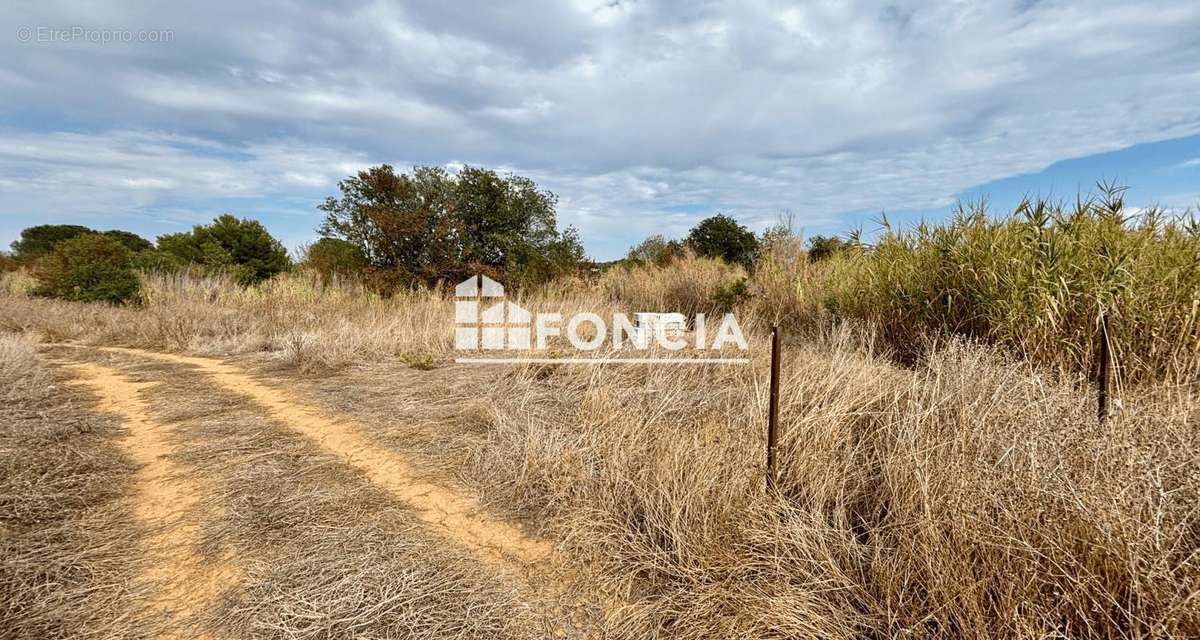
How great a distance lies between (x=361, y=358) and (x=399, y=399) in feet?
6.41

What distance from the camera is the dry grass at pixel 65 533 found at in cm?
164

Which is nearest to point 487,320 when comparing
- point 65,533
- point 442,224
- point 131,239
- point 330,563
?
point 442,224

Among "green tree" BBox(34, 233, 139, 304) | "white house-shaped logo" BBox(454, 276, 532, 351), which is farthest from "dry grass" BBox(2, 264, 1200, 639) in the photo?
"green tree" BBox(34, 233, 139, 304)

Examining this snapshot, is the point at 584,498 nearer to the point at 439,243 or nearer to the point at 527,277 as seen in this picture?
the point at 527,277

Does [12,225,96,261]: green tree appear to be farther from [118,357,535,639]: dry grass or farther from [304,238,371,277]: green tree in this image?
[118,357,535,639]: dry grass

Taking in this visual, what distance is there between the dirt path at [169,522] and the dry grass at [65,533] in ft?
0.21

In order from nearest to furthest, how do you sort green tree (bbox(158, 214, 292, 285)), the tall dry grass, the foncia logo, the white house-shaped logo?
the tall dry grass → the foncia logo → the white house-shaped logo → green tree (bbox(158, 214, 292, 285))

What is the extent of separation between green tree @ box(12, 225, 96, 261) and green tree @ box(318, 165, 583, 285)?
24.5 meters

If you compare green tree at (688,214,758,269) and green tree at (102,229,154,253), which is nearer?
green tree at (688,214,758,269)

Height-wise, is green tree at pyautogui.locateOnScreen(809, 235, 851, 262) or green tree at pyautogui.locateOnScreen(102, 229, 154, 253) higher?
green tree at pyautogui.locateOnScreen(102, 229, 154, 253)

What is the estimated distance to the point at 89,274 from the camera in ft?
33.5

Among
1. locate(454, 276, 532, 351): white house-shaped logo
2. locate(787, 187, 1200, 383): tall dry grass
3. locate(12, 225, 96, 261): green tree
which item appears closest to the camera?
locate(787, 187, 1200, 383): tall dry grass

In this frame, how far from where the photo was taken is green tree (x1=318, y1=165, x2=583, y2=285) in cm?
1020

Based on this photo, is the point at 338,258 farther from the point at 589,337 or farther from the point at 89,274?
the point at 589,337
